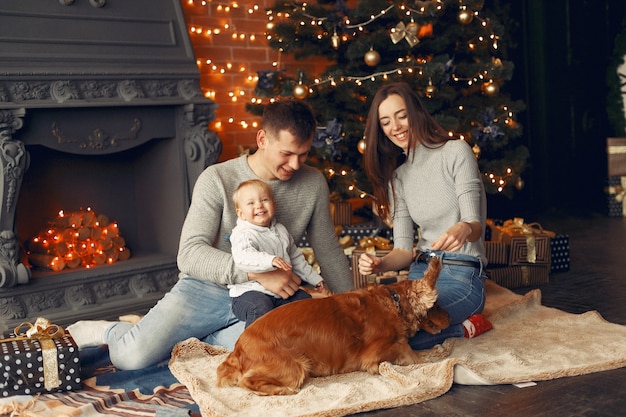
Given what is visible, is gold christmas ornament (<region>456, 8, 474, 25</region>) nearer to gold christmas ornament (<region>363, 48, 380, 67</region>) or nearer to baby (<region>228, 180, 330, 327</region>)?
gold christmas ornament (<region>363, 48, 380, 67</region>)

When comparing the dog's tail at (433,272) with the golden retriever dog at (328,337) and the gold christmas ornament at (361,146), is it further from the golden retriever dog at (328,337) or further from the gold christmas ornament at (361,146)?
the gold christmas ornament at (361,146)

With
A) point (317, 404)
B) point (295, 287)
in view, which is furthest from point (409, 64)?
point (317, 404)

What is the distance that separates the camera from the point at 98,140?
4484 mm

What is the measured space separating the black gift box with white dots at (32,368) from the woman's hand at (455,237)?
1.37 m

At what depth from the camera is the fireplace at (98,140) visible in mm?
4160

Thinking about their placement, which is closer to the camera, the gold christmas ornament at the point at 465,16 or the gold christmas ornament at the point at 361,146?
the gold christmas ornament at the point at 361,146

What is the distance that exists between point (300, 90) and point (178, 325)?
2.12m

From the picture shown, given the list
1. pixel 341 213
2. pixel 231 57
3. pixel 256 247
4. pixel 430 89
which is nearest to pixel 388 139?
pixel 256 247

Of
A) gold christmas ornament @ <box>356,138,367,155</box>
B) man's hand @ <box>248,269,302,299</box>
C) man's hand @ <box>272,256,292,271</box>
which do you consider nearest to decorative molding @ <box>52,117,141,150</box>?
gold christmas ornament @ <box>356,138,367,155</box>

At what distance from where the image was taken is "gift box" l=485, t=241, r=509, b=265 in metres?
4.64

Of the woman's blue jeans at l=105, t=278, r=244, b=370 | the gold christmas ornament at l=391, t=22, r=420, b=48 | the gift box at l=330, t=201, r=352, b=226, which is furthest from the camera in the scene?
the gift box at l=330, t=201, r=352, b=226

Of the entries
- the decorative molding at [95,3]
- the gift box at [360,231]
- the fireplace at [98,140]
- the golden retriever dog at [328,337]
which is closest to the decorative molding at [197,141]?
the fireplace at [98,140]

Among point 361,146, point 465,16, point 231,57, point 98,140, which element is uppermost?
point 465,16

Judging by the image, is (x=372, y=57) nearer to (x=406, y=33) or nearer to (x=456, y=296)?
(x=406, y=33)
